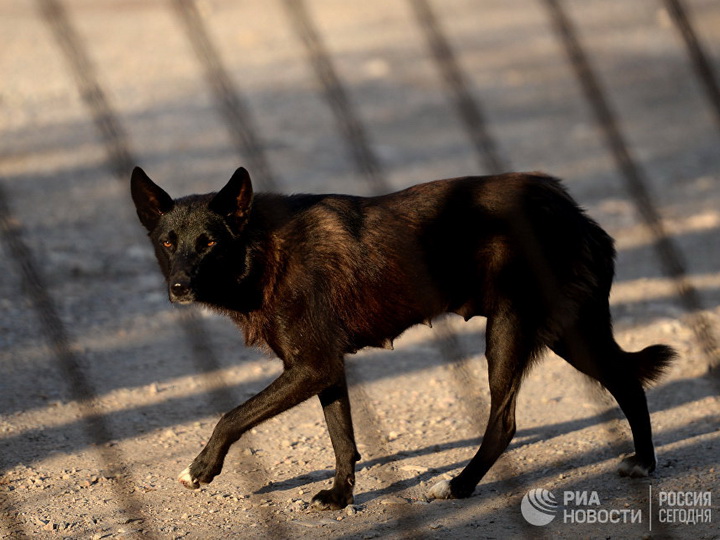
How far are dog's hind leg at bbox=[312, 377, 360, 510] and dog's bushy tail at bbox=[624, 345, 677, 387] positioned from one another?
1431 mm

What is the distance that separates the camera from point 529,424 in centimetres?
605

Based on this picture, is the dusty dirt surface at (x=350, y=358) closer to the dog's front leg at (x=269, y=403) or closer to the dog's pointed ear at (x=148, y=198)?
the dog's front leg at (x=269, y=403)

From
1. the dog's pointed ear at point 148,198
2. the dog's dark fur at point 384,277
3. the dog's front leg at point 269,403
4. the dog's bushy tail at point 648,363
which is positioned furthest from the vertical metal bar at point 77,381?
the dog's bushy tail at point 648,363

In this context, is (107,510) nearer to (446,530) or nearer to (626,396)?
(446,530)

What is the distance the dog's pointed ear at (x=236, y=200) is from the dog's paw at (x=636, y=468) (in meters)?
2.25

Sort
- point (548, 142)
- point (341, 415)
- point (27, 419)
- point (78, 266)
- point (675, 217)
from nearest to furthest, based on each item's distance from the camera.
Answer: point (341, 415) → point (27, 419) → point (78, 266) → point (675, 217) → point (548, 142)

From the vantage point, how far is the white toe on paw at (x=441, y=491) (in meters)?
4.93

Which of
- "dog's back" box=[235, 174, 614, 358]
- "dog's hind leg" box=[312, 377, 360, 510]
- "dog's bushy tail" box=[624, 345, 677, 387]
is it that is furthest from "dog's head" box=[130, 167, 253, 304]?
"dog's bushy tail" box=[624, 345, 677, 387]

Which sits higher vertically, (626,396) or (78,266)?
(78,266)

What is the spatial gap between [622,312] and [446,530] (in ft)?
12.6

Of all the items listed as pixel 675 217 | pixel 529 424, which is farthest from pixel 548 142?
pixel 529 424

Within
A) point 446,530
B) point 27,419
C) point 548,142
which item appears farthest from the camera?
point 548,142

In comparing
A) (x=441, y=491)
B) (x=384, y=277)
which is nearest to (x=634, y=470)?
(x=441, y=491)

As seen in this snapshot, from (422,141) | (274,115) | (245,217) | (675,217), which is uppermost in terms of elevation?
(245,217)
